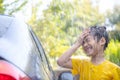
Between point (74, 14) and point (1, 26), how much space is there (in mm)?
24633

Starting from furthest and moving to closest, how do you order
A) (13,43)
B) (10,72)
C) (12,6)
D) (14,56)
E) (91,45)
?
(12,6) → (91,45) → (13,43) → (14,56) → (10,72)

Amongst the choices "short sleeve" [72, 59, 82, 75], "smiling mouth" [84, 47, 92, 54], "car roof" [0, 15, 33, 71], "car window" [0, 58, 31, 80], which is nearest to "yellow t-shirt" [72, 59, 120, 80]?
"short sleeve" [72, 59, 82, 75]

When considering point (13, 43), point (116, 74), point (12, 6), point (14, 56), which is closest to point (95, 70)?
point (116, 74)

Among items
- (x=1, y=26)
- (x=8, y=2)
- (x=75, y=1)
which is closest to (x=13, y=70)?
(x=1, y=26)

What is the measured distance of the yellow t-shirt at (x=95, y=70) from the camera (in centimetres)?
333

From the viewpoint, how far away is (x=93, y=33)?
349cm

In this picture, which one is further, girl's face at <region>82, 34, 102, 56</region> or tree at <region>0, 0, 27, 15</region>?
tree at <region>0, 0, 27, 15</region>

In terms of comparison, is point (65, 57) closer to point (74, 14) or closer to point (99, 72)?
point (99, 72)

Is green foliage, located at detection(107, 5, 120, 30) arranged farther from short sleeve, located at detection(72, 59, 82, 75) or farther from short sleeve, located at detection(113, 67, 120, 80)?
short sleeve, located at detection(113, 67, 120, 80)

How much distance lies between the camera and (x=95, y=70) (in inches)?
133

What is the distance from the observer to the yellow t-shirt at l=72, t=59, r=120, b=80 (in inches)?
131

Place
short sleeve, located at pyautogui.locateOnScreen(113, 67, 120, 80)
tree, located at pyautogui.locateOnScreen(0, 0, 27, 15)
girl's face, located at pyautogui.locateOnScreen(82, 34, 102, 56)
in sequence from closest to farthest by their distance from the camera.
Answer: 1. short sleeve, located at pyautogui.locateOnScreen(113, 67, 120, 80)
2. girl's face, located at pyautogui.locateOnScreen(82, 34, 102, 56)
3. tree, located at pyautogui.locateOnScreen(0, 0, 27, 15)

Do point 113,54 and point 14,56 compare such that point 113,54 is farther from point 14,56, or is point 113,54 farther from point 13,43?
point 14,56

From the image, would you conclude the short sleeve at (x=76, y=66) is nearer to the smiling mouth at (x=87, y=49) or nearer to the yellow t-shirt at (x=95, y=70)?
the yellow t-shirt at (x=95, y=70)
